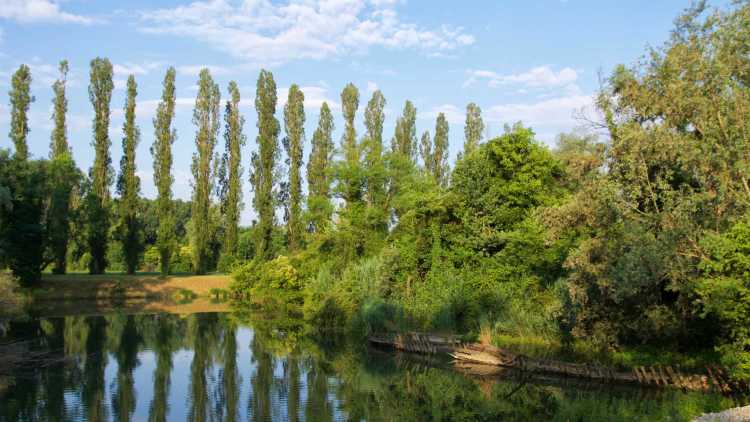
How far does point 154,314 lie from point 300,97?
26218mm

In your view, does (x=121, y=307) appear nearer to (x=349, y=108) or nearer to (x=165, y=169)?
(x=165, y=169)

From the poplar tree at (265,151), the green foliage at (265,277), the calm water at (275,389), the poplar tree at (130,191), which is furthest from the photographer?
the poplar tree at (265,151)

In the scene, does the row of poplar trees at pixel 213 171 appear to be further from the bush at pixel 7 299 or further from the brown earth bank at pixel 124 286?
the bush at pixel 7 299

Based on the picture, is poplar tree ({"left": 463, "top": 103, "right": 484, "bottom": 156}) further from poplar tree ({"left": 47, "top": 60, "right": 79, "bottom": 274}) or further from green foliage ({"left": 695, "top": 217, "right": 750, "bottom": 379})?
green foliage ({"left": 695, "top": 217, "right": 750, "bottom": 379})

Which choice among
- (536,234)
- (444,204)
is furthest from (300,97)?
(536,234)

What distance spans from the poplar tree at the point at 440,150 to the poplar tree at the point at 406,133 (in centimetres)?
274

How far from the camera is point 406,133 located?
60.7m

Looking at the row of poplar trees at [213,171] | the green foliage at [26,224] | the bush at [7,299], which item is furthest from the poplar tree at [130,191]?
the bush at [7,299]

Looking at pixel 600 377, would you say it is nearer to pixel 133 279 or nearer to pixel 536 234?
pixel 536 234

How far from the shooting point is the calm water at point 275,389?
15805mm

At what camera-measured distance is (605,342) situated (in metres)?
20.4

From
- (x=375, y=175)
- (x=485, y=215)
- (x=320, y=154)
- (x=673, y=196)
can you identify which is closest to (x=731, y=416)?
(x=673, y=196)

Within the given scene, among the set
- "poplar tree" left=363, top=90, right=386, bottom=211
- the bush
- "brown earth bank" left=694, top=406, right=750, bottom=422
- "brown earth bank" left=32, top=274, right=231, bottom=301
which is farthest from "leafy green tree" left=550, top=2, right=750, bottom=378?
"brown earth bank" left=32, top=274, right=231, bottom=301

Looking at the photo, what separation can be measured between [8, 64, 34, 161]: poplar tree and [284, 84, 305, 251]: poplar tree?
67.2 ft
